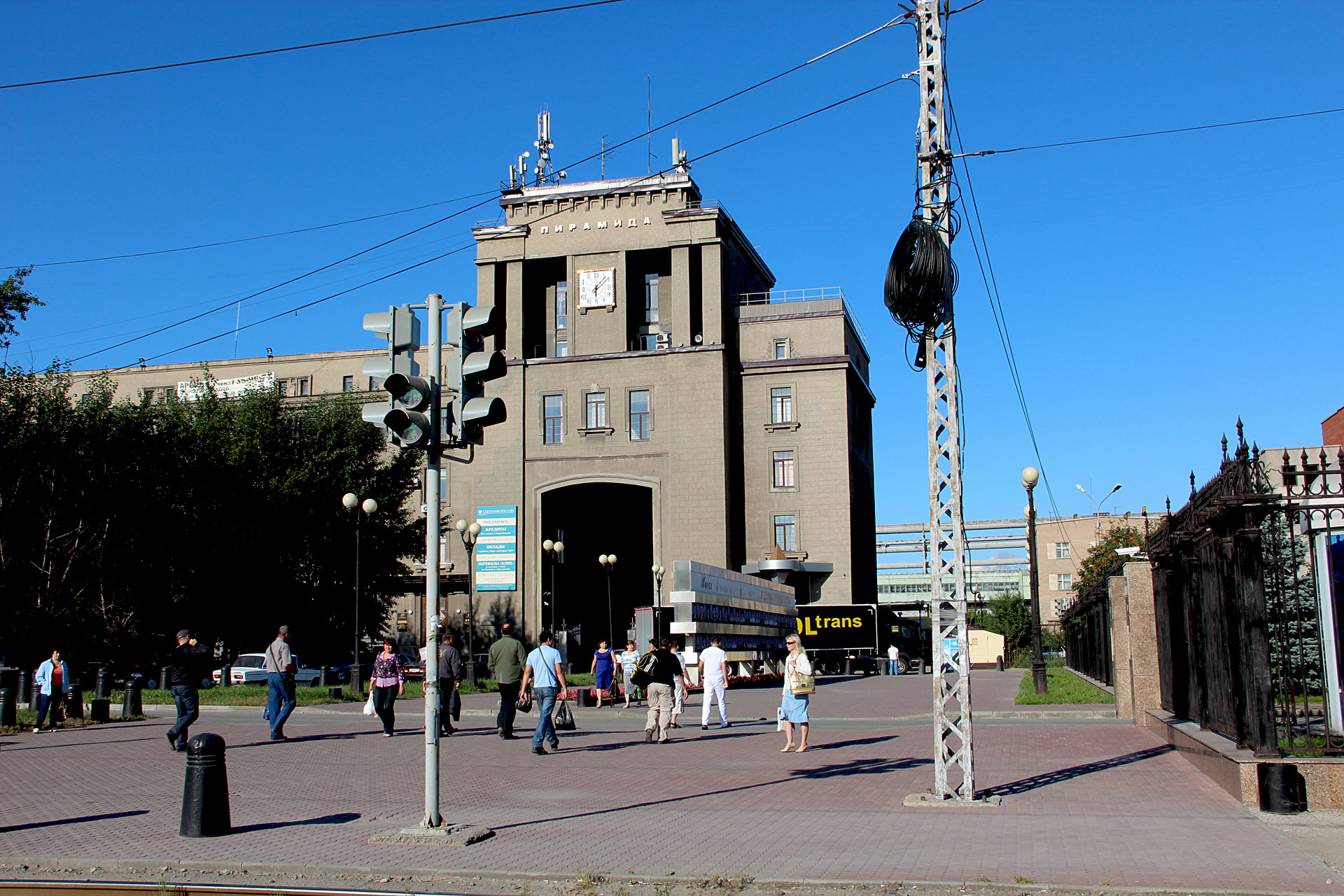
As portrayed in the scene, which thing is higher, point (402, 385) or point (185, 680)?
point (402, 385)

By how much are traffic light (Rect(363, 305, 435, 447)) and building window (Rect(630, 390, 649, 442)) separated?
4709 cm

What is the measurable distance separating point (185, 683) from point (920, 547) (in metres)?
120

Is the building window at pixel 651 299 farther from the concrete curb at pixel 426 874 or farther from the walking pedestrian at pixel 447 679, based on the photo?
the concrete curb at pixel 426 874

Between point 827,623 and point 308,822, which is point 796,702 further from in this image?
Answer: point 827,623

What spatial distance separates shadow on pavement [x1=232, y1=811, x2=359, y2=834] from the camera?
1002 cm

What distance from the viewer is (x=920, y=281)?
11.3 meters

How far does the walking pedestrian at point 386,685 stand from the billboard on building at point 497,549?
36.1 metres

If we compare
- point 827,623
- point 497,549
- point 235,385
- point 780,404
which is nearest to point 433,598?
point 827,623

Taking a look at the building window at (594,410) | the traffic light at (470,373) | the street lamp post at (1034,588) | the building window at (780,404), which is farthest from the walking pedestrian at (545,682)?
the building window at (780,404)

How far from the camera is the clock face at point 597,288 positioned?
58.0 metres

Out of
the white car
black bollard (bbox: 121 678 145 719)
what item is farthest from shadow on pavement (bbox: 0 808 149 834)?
the white car

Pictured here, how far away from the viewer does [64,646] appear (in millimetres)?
38688

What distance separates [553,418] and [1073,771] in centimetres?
4641

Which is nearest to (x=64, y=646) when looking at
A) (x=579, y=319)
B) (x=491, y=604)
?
(x=491, y=604)
